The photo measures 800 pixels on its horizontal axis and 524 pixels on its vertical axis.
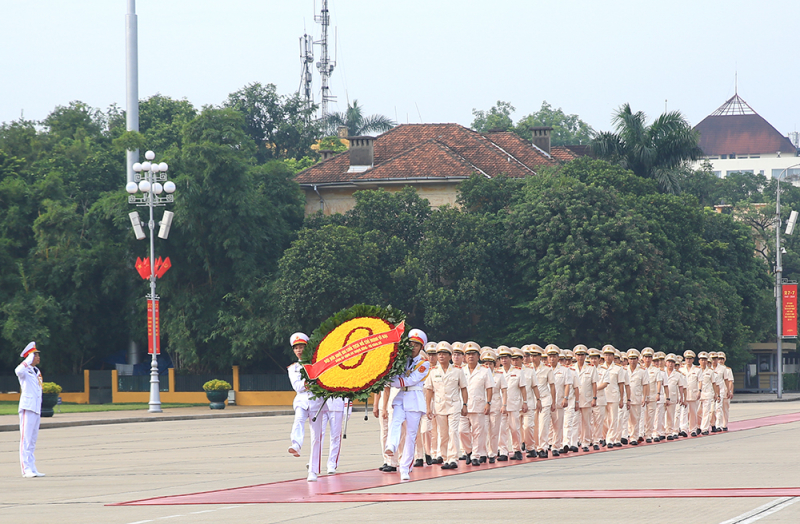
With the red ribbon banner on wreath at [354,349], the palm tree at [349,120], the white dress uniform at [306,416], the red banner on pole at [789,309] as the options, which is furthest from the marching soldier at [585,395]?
the palm tree at [349,120]

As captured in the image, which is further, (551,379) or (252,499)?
(551,379)

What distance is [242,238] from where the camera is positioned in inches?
1773

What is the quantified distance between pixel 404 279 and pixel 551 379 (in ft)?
79.9

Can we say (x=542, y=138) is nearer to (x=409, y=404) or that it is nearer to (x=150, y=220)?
(x=150, y=220)

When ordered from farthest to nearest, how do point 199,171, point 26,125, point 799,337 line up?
point 799,337 → point 26,125 → point 199,171

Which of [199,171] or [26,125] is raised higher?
[26,125]

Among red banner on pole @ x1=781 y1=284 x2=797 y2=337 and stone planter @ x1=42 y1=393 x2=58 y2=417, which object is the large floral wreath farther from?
red banner on pole @ x1=781 y1=284 x2=797 y2=337

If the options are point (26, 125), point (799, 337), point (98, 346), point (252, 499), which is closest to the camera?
point (252, 499)

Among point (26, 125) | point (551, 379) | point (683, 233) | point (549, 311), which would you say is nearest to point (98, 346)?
point (26, 125)

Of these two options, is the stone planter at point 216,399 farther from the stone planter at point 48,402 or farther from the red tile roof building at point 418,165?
the red tile roof building at point 418,165

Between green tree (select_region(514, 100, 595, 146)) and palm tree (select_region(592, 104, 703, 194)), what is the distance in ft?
131

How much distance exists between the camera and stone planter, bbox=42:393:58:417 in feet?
105

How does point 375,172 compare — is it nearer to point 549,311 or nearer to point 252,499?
point 549,311

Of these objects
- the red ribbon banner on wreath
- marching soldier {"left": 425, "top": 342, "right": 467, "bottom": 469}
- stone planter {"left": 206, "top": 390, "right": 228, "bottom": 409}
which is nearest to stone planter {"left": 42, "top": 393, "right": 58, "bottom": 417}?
stone planter {"left": 206, "top": 390, "right": 228, "bottom": 409}
